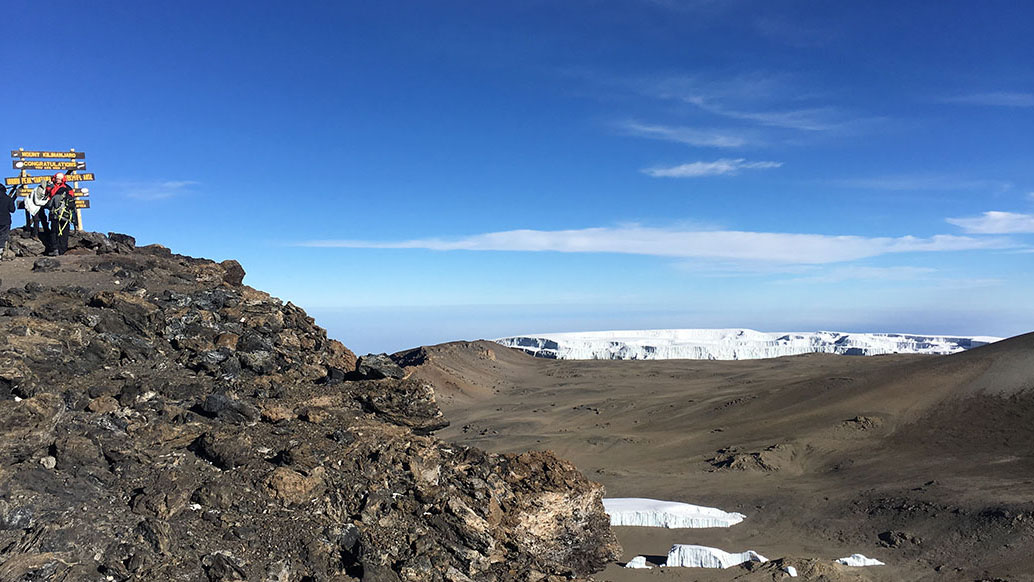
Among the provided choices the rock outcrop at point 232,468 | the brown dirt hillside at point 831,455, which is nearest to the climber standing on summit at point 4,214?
the rock outcrop at point 232,468

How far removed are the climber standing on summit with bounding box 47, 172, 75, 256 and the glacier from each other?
45.0 m

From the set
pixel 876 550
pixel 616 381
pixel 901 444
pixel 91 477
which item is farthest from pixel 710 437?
pixel 91 477

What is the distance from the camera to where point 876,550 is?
11203mm

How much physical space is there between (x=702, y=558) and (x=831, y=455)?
9.59 m

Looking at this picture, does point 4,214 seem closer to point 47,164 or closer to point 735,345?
point 47,164

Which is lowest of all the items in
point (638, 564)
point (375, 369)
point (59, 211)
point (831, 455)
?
point (638, 564)

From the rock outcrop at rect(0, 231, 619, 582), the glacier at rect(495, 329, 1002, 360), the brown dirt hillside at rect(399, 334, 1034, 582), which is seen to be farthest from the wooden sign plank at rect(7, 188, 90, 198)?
the glacier at rect(495, 329, 1002, 360)

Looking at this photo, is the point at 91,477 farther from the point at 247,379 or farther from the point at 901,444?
the point at 901,444

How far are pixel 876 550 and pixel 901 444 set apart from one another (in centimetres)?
711

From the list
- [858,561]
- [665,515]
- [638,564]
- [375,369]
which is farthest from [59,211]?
[858,561]

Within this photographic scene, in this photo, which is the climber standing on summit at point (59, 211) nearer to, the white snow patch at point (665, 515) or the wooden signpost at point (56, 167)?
the wooden signpost at point (56, 167)

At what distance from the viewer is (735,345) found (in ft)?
202

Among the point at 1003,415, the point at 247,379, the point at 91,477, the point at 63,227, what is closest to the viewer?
the point at 91,477

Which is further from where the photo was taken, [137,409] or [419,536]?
[137,409]
